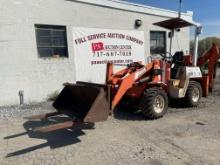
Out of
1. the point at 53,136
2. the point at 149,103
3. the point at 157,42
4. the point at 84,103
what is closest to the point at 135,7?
the point at 157,42

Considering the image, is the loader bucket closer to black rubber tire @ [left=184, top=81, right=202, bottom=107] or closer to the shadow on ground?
the shadow on ground

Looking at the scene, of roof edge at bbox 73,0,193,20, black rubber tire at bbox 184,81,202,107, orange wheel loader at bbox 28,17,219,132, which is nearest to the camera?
orange wheel loader at bbox 28,17,219,132

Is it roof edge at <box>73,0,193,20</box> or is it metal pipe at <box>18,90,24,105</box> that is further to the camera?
roof edge at <box>73,0,193,20</box>

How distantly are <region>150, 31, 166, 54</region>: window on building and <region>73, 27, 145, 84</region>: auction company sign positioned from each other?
0.98m

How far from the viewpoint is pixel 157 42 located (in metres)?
13.2

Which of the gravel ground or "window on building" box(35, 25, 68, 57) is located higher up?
"window on building" box(35, 25, 68, 57)

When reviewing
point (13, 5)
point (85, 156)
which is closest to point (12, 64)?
point (13, 5)

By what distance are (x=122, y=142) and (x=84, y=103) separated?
1370mm

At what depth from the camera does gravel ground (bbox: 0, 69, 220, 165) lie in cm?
421

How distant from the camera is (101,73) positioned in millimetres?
10852

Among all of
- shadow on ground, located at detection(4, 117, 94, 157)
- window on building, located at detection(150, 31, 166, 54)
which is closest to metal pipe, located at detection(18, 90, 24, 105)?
shadow on ground, located at detection(4, 117, 94, 157)

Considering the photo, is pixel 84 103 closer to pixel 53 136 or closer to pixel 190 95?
pixel 53 136

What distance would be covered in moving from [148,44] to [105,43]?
2.70m

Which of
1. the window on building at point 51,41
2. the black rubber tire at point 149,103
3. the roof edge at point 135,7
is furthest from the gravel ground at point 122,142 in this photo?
the roof edge at point 135,7
